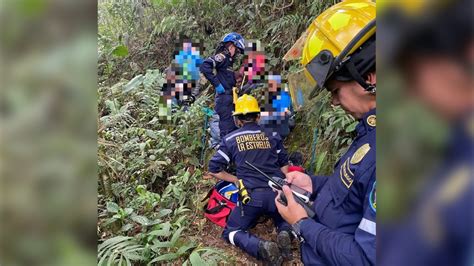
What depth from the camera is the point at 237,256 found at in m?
4.02

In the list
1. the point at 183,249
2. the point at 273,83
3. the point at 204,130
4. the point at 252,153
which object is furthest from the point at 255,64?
the point at 183,249

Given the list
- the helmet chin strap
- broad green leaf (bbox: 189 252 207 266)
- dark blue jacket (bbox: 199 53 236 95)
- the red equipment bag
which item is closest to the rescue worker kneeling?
the red equipment bag

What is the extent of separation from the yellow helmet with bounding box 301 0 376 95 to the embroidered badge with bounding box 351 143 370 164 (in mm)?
249

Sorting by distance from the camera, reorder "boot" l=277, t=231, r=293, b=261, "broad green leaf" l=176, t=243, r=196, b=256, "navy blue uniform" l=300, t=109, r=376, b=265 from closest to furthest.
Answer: "navy blue uniform" l=300, t=109, r=376, b=265 < "broad green leaf" l=176, t=243, r=196, b=256 < "boot" l=277, t=231, r=293, b=261

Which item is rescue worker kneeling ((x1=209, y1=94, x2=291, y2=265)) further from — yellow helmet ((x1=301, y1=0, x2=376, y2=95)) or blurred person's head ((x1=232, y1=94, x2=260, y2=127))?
yellow helmet ((x1=301, y1=0, x2=376, y2=95))

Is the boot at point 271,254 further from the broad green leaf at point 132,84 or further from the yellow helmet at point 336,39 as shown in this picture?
the broad green leaf at point 132,84

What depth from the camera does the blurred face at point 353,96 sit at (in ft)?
5.59

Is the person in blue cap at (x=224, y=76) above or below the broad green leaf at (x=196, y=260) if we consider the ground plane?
above

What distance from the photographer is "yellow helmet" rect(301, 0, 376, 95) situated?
1.64 meters

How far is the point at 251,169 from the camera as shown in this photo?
409cm
